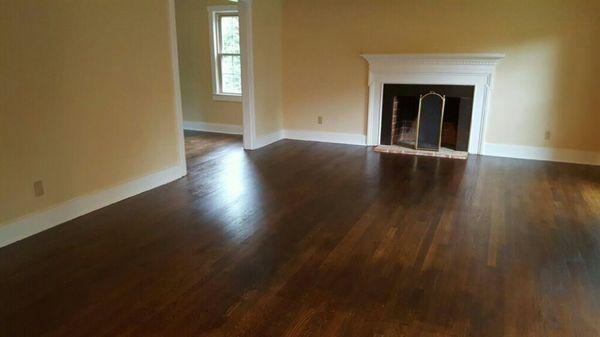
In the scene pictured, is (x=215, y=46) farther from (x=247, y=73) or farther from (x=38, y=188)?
(x=38, y=188)

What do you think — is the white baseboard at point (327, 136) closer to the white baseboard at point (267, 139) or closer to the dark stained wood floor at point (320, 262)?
the white baseboard at point (267, 139)

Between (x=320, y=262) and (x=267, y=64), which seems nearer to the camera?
(x=320, y=262)

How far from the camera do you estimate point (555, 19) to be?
492 centimetres

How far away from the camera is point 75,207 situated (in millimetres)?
3357

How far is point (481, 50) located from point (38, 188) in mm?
5136

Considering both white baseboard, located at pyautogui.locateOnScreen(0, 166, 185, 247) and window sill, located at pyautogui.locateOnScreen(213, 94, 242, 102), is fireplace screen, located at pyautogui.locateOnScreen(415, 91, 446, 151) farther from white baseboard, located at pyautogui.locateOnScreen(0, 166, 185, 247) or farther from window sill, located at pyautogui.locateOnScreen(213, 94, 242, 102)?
white baseboard, located at pyautogui.locateOnScreen(0, 166, 185, 247)

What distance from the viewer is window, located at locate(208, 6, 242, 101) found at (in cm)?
680

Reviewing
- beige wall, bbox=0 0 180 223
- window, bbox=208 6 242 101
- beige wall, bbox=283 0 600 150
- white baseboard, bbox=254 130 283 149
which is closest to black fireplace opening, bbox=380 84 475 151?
beige wall, bbox=283 0 600 150

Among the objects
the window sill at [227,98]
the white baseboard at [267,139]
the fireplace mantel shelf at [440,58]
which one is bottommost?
the white baseboard at [267,139]

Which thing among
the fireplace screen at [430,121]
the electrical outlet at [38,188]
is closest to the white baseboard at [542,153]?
the fireplace screen at [430,121]

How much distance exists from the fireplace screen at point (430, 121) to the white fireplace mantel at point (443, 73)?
233 millimetres

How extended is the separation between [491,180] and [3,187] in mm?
4391

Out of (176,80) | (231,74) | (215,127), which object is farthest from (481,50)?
(215,127)

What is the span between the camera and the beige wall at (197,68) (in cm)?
697
